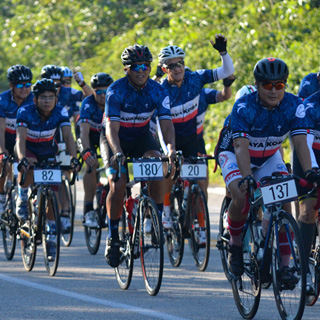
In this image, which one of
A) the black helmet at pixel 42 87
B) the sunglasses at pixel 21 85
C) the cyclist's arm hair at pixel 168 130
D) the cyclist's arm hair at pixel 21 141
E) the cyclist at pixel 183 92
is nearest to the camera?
the cyclist's arm hair at pixel 168 130

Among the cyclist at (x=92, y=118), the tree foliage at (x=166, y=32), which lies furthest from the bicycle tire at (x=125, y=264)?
the tree foliage at (x=166, y=32)

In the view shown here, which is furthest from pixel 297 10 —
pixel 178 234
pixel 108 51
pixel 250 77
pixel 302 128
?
pixel 302 128

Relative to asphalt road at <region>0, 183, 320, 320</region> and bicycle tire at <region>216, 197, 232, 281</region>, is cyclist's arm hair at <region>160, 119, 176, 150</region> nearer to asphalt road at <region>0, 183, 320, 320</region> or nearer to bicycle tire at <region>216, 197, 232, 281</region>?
bicycle tire at <region>216, 197, 232, 281</region>

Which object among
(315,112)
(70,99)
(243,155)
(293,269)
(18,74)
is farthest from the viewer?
(70,99)

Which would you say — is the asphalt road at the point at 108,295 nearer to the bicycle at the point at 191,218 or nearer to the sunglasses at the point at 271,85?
the bicycle at the point at 191,218

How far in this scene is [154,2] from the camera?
97.5 ft

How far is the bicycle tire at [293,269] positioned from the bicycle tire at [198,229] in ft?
9.46

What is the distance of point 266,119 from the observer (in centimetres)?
728

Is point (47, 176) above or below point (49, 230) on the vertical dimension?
above

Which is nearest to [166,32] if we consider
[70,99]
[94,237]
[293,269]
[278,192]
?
[70,99]

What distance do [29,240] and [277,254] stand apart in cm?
402

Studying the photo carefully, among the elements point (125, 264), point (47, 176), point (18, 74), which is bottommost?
point (125, 264)

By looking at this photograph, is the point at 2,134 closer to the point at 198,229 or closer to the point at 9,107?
the point at 9,107

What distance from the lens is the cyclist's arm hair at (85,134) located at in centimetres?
1138
